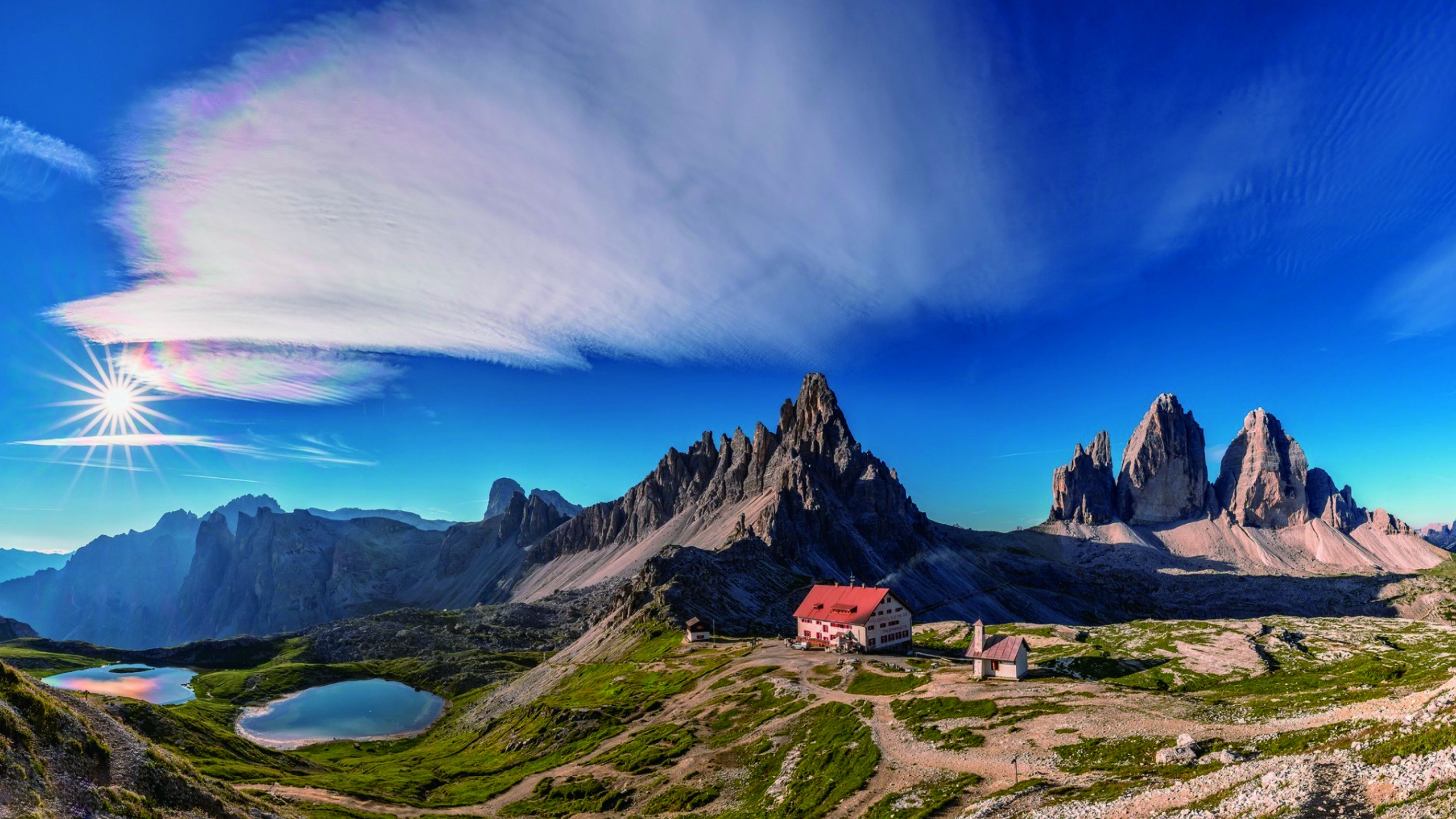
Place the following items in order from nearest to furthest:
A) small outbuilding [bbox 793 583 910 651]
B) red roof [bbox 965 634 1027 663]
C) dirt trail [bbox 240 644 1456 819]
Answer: dirt trail [bbox 240 644 1456 819], red roof [bbox 965 634 1027 663], small outbuilding [bbox 793 583 910 651]

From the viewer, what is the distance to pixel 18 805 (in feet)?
75.0

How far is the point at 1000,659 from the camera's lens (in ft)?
230

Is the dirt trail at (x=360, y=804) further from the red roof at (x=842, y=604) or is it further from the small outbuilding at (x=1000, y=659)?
the red roof at (x=842, y=604)

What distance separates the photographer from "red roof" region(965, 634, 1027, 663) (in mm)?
70125

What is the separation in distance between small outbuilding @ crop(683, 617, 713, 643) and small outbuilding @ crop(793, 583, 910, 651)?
23.0m

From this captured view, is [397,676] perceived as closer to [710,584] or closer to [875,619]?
[710,584]

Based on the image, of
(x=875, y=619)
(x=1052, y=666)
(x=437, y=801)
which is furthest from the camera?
(x=875, y=619)

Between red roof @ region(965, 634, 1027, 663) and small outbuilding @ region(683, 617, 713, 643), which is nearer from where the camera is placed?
red roof @ region(965, 634, 1027, 663)

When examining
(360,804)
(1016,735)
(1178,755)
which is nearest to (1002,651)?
(1016,735)

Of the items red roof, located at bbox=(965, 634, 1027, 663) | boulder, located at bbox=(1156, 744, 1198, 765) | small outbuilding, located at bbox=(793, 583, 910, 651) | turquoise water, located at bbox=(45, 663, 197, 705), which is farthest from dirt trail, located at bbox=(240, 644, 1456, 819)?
turquoise water, located at bbox=(45, 663, 197, 705)

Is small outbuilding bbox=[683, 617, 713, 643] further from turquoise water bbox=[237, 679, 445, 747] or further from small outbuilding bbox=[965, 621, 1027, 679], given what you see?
small outbuilding bbox=[965, 621, 1027, 679]

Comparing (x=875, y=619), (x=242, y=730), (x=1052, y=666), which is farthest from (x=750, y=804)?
(x=242, y=730)

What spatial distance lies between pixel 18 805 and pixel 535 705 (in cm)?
8973

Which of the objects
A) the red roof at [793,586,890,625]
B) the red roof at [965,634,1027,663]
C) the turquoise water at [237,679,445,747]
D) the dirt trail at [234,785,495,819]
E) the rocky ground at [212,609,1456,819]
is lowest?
the turquoise water at [237,679,445,747]
